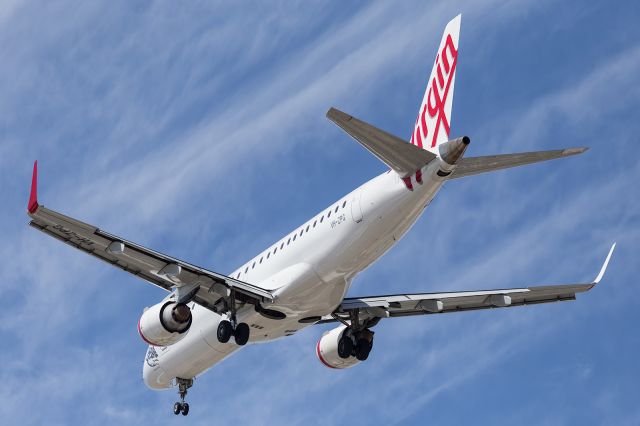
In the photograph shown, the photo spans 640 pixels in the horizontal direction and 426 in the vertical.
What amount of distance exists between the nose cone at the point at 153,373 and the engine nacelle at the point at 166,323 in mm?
4189

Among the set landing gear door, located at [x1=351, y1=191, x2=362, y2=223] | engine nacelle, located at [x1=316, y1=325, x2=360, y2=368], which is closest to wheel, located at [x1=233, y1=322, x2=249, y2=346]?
engine nacelle, located at [x1=316, y1=325, x2=360, y2=368]

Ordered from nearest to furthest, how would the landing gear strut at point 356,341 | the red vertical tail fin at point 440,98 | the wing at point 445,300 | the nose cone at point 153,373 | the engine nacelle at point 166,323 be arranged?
the red vertical tail fin at point 440,98 → the engine nacelle at point 166,323 → the wing at point 445,300 → the landing gear strut at point 356,341 → the nose cone at point 153,373

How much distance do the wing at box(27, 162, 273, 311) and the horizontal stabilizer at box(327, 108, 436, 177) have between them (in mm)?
6802

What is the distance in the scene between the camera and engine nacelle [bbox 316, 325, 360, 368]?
143 feet

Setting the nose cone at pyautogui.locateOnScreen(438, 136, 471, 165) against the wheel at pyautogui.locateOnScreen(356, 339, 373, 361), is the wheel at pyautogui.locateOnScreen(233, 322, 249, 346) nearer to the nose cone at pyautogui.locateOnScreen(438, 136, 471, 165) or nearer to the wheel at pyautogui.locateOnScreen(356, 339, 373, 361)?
the wheel at pyautogui.locateOnScreen(356, 339, 373, 361)

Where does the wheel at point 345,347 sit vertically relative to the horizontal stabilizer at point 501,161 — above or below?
above

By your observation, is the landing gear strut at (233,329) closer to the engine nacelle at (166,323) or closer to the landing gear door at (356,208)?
the engine nacelle at (166,323)

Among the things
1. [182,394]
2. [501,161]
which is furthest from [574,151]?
[182,394]

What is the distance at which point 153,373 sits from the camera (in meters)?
45.1

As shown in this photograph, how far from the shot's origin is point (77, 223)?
35531mm

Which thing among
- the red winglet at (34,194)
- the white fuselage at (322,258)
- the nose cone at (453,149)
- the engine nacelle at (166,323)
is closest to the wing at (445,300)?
the white fuselage at (322,258)

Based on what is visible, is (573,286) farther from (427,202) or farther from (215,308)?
(215,308)

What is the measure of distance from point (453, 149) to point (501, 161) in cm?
151

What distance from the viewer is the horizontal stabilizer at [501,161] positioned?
33.0 meters
